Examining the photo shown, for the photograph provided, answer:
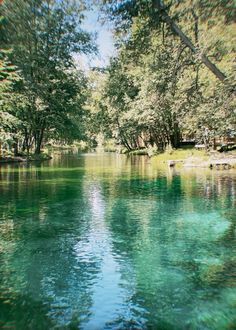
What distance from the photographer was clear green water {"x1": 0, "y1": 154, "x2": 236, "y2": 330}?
5855 mm

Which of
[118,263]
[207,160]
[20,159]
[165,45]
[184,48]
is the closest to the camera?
[118,263]

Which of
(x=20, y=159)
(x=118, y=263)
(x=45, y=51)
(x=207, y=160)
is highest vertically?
(x=45, y=51)

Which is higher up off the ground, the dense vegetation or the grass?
the dense vegetation

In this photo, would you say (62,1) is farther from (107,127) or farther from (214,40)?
(107,127)

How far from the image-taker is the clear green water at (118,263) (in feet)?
19.2

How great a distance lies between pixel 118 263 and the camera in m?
8.32

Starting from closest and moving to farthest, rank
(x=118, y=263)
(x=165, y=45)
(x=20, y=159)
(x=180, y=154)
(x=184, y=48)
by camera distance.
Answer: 1. (x=118, y=263)
2. (x=184, y=48)
3. (x=165, y=45)
4. (x=180, y=154)
5. (x=20, y=159)

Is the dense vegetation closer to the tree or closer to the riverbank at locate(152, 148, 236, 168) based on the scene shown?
the tree

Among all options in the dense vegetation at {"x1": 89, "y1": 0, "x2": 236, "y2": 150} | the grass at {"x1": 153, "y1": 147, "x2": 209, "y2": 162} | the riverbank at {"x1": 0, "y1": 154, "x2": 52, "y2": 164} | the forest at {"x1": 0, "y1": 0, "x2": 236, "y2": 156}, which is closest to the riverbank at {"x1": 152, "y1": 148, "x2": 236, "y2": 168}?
the grass at {"x1": 153, "y1": 147, "x2": 209, "y2": 162}

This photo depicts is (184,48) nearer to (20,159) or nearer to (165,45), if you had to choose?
(165,45)

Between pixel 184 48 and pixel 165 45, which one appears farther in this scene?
pixel 165 45

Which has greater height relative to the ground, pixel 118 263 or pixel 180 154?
pixel 180 154

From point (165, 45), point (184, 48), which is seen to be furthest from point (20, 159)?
point (184, 48)

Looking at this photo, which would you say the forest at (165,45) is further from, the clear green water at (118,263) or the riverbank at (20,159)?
the riverbank at (20,159)
